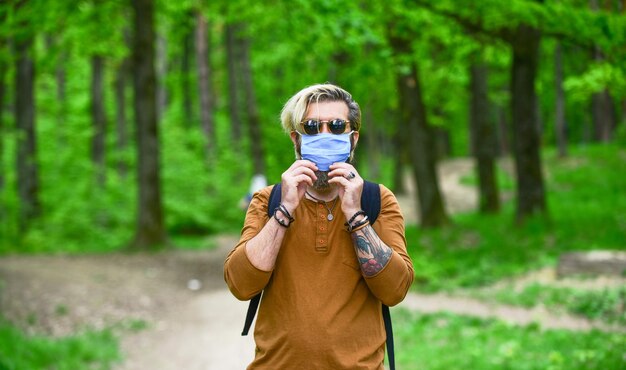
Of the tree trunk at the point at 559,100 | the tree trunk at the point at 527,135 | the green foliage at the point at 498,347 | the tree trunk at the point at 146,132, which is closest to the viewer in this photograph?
the green foliage at the point at 498,347

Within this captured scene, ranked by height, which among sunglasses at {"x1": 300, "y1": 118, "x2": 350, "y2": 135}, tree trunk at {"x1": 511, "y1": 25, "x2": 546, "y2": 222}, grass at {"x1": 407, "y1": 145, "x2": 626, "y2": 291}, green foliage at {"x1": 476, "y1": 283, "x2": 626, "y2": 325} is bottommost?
grass at {"x1": 407, "y1": 145, "x2": 626, "y2": 291}

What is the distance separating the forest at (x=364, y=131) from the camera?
10633 millimetres

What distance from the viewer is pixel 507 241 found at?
15.2 m

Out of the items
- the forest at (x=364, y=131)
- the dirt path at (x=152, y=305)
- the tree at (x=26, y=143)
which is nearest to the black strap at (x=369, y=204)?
the forest at (x=364, y=131)

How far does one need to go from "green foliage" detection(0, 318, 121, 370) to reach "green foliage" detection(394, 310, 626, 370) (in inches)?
140

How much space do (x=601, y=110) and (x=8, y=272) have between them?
32.1 meters

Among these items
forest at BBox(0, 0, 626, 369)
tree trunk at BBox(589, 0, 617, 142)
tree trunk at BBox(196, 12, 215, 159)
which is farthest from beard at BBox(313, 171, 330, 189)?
tree trunk at BBox(589, 0, 617, 142)

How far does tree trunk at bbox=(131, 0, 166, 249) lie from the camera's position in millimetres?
16406

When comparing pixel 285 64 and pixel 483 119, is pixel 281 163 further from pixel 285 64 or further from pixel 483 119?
pixel 483 119

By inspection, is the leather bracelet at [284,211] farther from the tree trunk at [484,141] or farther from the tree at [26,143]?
the tree at [26,143]

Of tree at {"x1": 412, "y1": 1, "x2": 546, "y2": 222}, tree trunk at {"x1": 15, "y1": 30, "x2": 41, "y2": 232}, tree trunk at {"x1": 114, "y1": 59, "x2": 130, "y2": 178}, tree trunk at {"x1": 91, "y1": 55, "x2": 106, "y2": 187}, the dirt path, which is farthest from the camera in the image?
tree trunk at {"x1": 114, "y1": 59, "x2": 130, "y2": 178}

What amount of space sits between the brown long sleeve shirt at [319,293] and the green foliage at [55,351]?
5214 mm

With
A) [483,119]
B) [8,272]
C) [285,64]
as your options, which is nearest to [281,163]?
[285,64]

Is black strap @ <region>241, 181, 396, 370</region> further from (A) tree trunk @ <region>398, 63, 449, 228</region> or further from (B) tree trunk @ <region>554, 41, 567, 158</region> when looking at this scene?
(B) tree trunk @ <region>554, 41, 567, 158</region>
